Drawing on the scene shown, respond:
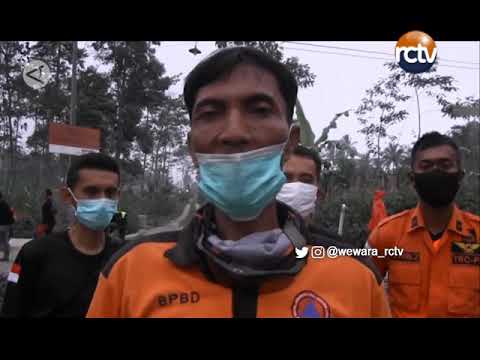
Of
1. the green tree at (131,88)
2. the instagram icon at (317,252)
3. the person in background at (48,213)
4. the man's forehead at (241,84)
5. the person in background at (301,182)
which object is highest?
the green tree at (131,88)

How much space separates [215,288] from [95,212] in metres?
1.40

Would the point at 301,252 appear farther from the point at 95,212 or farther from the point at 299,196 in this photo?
the point at 95,212

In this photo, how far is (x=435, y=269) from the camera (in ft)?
6.95

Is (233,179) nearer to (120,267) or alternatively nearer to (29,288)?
(120,267)

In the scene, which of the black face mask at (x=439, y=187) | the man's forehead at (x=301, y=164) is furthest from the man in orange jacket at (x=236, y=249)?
the man's forehead at (x=301, y=164)

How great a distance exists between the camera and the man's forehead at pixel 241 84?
4.14ft

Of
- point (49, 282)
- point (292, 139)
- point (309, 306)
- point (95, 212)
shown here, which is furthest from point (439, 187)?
point (49, 282)

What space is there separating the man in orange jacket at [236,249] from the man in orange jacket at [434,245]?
867mm

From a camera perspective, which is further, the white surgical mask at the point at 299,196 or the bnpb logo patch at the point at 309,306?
the white surgical mask at the point at 299,196

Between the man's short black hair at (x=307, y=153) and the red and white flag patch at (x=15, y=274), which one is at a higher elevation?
the man's short black hair at (x=307, y=153)

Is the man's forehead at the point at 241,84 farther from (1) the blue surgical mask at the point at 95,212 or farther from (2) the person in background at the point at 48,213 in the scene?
(2) the person in background at the point at 48,213

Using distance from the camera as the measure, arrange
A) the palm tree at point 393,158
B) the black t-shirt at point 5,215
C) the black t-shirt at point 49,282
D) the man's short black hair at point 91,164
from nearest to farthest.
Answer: the black t-shirt at point 49,282 < the man's short black hair at point 91,164 < the black t-shirt at point 5,215 < the palm tree at point 393,158

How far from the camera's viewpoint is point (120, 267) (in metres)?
1.29
